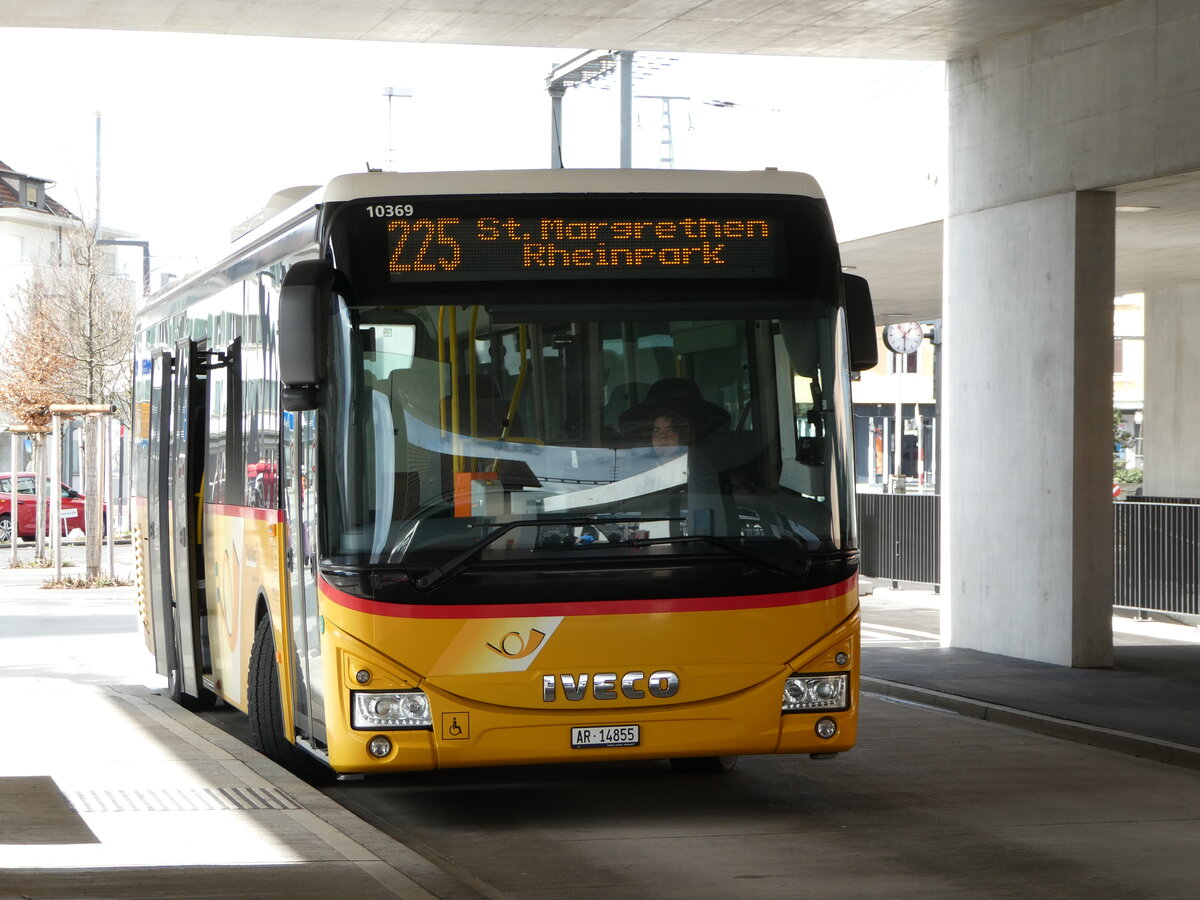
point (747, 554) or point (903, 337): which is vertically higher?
point (903, 337)

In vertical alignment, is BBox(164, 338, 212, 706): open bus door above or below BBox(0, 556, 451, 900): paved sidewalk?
above

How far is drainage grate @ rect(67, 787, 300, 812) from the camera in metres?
8.30

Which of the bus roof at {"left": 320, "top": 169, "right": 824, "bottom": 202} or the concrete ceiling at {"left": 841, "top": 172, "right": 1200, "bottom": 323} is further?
the concrete ceiling at {"left": 841, "top": 172, "right": 1200, "bottom": 323}

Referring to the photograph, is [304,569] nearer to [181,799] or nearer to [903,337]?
[181,799]

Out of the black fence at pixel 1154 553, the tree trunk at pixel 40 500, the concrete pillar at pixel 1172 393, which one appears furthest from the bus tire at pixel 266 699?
the tree trunk at pixel 40 500

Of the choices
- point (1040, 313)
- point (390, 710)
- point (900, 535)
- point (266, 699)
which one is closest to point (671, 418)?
point (390, 710)

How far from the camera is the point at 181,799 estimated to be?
27.9ft

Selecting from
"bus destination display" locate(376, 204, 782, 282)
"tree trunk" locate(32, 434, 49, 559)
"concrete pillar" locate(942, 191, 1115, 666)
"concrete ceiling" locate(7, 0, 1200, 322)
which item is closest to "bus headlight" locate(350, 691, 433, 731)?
"bus destination display" locate(376, 204, 782, 282)

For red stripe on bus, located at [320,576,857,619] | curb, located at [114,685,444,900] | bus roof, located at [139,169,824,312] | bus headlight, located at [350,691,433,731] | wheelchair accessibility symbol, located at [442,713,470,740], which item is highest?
bus roof, located at [139,169,824,312]

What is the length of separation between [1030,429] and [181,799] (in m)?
9.72

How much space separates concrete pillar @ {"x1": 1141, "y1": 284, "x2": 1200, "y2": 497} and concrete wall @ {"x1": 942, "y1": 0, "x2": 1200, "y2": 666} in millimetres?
9873

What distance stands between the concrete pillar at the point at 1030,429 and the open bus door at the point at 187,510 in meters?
7.42

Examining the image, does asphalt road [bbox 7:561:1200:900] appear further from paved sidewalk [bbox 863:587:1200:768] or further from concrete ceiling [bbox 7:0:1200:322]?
concrete ceiling [bbox 7:0:1200:322]

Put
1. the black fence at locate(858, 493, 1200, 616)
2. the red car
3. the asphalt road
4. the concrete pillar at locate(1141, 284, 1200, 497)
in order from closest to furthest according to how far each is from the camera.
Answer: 1. the asphalt road
2. the black fence at locate(858, 493, 1200, 616)
3. the concrete pillar at locate(1141, 284, 1200, 497)
4. the red car
